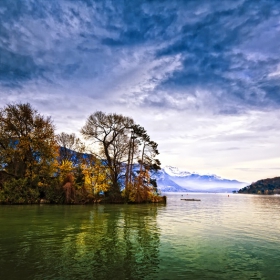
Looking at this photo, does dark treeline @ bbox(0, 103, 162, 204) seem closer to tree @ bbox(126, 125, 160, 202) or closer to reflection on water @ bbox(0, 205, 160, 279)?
tree @ bbox(126, 125, 160, 202)

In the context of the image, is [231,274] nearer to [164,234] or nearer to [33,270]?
[33,270]

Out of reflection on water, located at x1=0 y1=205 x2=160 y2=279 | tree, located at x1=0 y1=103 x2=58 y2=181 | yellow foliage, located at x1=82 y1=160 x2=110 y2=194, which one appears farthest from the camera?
yellow foliage, located at x1=82 y1=160 x2=110 y2=194

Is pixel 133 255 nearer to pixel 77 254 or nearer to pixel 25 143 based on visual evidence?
pixel 77 254

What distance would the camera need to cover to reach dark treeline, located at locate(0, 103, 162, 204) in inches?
1813

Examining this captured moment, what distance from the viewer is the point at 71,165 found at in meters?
54.2

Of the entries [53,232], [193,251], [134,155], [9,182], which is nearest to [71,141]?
[134,155]

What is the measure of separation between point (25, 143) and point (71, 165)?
11.5 m

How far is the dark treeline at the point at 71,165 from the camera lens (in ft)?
151

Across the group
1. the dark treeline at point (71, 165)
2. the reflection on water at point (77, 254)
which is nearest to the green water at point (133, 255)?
the reflection on water at point (77, 254)

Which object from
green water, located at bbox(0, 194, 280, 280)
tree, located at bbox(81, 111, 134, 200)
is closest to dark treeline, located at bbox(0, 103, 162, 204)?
tree, located at bbox(81, 111, 134, 200)

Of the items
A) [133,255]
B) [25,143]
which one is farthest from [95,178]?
[133,255]

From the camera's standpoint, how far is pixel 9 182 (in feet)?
148

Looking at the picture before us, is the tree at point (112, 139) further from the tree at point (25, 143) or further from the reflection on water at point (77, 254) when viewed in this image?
the reflection on water at point (77, 254)

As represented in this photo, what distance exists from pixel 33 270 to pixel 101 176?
44257 millimetres
